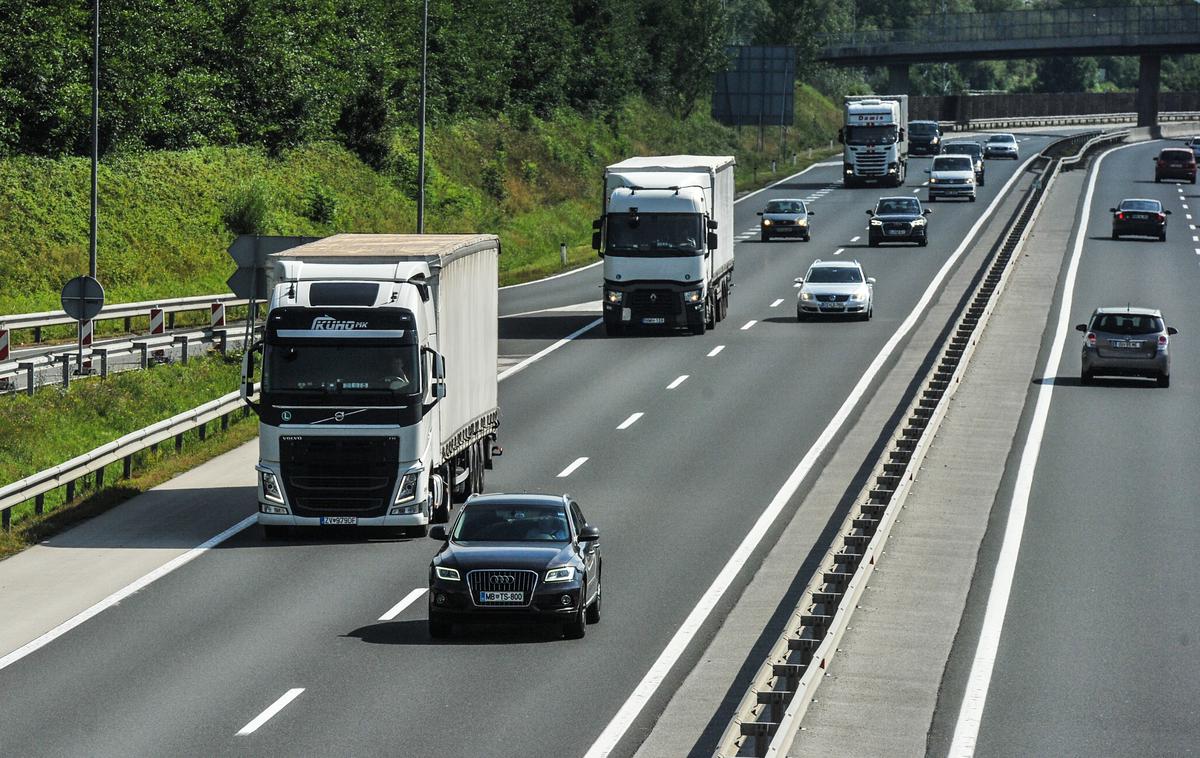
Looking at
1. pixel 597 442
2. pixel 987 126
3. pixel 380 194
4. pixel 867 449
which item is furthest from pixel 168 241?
pixel 987 126

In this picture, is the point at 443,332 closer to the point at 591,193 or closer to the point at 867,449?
the point at 867,449

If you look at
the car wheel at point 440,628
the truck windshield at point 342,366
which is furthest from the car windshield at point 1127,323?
the car wheel at point 440,628

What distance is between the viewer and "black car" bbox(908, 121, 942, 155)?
118 meters

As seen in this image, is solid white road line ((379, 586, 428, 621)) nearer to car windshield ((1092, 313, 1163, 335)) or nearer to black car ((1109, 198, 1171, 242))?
car windshield ((1092, 313, 1163, 335))

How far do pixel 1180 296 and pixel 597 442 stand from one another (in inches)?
1111

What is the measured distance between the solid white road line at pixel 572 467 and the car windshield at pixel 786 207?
41926 mm

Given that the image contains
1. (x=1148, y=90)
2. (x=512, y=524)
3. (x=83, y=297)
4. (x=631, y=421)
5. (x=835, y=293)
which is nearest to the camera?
(x=512, y=524)

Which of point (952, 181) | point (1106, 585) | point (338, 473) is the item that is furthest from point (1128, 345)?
point (952, 181)

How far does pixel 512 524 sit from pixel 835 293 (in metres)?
31.4

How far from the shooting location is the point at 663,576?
24172mm

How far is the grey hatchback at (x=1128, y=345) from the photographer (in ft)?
134

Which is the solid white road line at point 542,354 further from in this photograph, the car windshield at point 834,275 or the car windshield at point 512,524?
the car windshield at point 512,524

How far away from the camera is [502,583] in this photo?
65.7ft

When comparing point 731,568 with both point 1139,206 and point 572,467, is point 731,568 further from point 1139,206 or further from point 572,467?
point 1139,206
